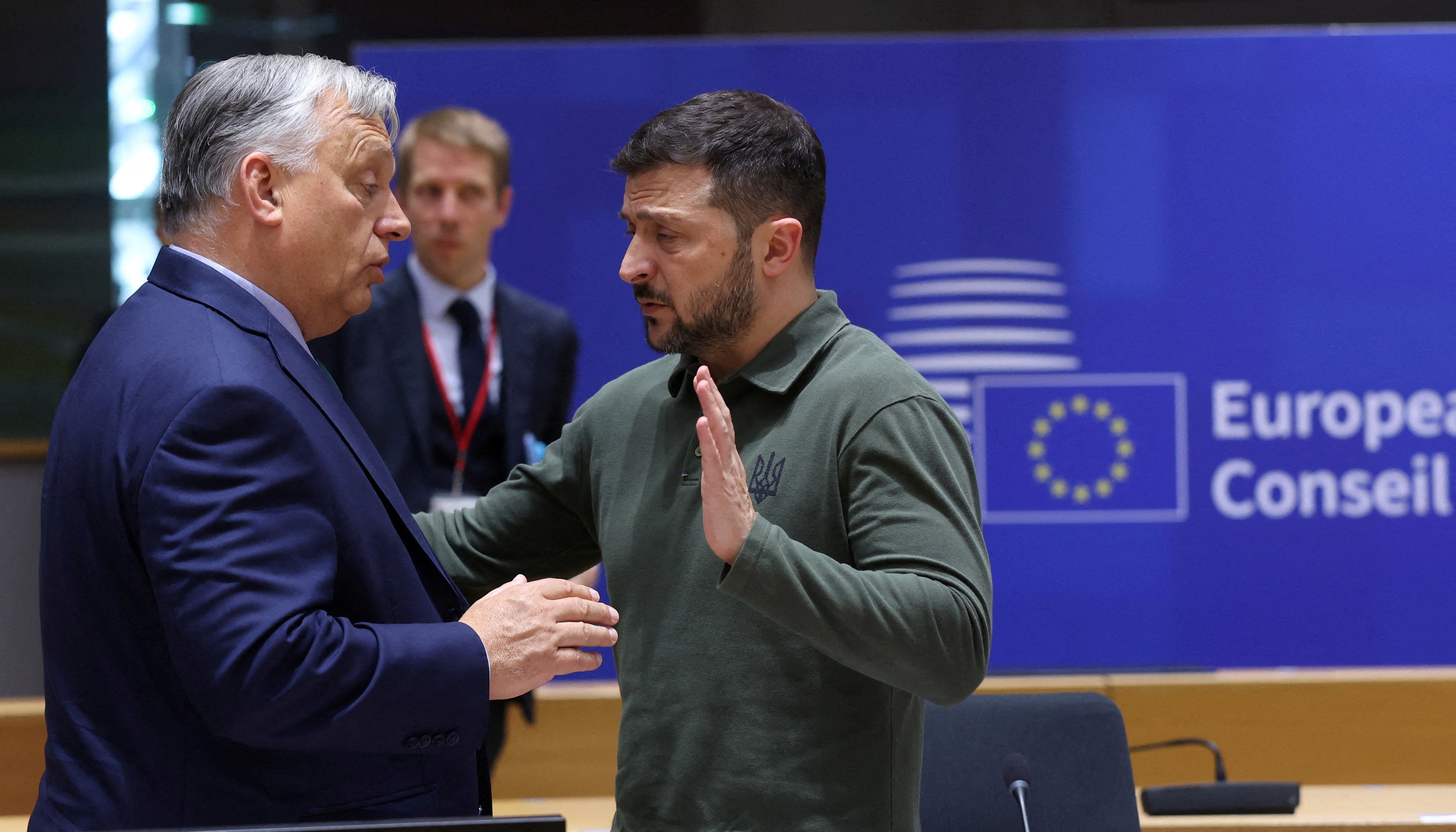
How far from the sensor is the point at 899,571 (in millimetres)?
1451

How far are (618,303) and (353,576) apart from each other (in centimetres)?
243

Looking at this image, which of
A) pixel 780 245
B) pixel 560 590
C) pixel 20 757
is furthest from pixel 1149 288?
pixel 20 757

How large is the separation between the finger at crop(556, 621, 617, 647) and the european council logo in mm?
2352

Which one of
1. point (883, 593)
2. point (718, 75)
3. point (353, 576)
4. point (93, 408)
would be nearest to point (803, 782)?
point (883, 593)

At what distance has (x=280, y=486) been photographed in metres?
1.25

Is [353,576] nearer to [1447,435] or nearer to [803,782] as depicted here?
[803,782]

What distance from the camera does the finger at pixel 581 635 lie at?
4.47 feet

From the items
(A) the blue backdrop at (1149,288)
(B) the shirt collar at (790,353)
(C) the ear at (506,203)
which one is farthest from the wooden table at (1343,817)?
(C) the ear at (506,203)

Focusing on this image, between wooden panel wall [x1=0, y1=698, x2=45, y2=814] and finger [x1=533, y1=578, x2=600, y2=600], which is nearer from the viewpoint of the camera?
finger [x1=533, y1=578, x2=600, y2=600]

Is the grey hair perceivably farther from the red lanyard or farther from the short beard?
the red lanyard

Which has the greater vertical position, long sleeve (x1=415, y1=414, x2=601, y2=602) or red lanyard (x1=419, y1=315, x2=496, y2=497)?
red lanyard (x1=419, y1=315, x2=496, y2=497)

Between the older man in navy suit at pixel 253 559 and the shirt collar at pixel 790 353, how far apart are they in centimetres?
37

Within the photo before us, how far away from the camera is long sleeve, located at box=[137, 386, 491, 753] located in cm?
118

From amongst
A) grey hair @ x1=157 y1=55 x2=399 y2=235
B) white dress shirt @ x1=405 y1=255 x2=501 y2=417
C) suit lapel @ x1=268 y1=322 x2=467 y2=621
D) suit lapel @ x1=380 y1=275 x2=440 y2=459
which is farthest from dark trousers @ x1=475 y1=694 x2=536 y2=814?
grey hair @ x1=157 y1=55 x2=399 y2=235
